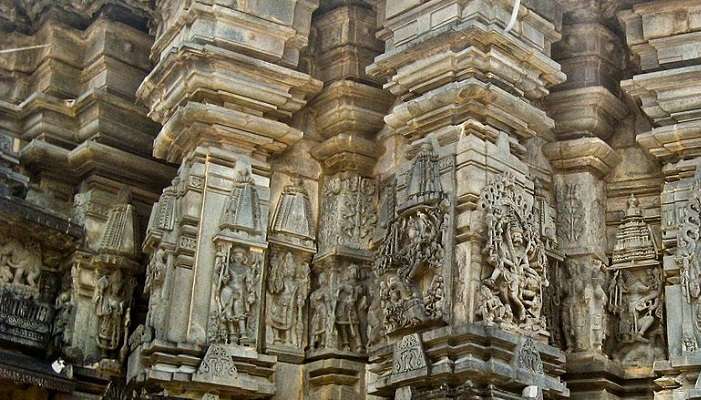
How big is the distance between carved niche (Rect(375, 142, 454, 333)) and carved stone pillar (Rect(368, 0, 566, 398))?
0.04ft

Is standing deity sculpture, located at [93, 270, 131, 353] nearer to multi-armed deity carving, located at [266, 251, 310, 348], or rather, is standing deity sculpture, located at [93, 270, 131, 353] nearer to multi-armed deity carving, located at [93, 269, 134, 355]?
multi-armed deity carving, located at [93, 269, 134, 355]

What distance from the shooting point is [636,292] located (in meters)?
11.3

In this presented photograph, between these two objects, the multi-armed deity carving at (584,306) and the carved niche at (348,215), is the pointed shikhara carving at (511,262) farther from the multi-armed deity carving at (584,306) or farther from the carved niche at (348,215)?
the carved niche at (348,215)

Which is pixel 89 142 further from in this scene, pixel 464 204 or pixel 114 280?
pixel 464 204

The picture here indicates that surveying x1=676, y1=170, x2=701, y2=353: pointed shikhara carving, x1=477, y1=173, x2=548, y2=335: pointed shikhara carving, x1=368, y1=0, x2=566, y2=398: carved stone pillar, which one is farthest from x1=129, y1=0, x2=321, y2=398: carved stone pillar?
x1=676, y1=170, x2=701, y2=353: pointed shikhara carving

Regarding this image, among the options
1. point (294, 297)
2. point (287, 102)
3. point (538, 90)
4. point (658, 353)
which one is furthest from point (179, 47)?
point (658, 353)

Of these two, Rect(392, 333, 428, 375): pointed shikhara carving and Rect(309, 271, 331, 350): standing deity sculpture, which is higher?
Rect(309, 271, 331, 350): standing deity sculpture

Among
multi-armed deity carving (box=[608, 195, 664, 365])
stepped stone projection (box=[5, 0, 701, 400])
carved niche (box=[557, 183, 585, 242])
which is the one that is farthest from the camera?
carved niche (box=[557, 183, 585, 242])

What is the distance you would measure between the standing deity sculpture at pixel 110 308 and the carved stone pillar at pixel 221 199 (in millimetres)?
1324

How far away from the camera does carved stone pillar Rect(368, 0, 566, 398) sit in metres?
10.0

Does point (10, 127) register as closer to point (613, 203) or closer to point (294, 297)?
point (294, 297)

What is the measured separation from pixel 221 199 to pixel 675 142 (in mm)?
4790

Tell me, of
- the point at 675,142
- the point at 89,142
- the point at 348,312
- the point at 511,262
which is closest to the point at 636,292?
the point at 675,142

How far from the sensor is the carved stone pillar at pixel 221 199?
11258mm
